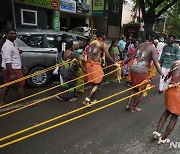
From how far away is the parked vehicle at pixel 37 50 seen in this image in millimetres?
6270

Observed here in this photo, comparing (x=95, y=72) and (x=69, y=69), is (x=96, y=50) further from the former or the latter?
(x=69, y=69)

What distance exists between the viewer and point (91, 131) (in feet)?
13.4

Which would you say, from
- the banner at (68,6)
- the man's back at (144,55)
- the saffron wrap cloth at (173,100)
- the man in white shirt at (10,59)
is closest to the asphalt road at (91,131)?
the saffron wrap cloth at (173,100)

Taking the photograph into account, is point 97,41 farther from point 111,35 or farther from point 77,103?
point 111,35

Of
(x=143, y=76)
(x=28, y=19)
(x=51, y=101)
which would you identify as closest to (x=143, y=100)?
(x=143, y=76)

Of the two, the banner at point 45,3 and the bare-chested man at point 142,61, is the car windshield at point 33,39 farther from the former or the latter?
the banner at point 45,3

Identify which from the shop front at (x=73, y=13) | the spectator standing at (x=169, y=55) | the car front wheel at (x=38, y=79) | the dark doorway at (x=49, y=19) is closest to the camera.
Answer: the spectator standing at (x=169, y=55)

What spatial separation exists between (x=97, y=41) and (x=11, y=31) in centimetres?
181

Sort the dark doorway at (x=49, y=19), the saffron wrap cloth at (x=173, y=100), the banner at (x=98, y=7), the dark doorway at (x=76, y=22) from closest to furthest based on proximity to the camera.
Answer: the saffron wrap cloth at (x=173, y=100) → the dark doorway at (x=49, y=19) → the banner at (x=98, y=7) → the dark doorway at (x=76, y=22)

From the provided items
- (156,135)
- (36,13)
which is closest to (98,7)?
(36,13)

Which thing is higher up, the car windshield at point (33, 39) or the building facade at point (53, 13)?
the building facade at point (53, 13)

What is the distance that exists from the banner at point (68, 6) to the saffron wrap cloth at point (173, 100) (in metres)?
15.2

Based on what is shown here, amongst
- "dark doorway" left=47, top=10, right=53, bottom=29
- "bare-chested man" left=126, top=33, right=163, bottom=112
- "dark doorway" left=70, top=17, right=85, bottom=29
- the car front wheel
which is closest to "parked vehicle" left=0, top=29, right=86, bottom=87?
the car front wheel

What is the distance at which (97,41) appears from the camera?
5258 millimetres
